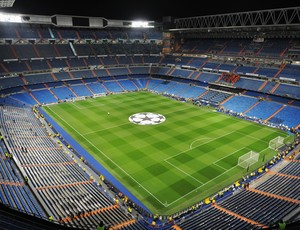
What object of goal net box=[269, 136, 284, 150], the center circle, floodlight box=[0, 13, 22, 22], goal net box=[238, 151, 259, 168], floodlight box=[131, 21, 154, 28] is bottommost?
goal net box=[238, 151, 259, 168]

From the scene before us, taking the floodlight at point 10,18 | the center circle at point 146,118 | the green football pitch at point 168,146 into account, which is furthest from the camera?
the floodlight at point 10,18

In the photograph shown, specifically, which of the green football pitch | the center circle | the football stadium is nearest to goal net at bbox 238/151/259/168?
the football stadium

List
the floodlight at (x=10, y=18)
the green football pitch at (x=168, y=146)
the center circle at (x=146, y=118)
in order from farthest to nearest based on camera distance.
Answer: the floodlight at (x=10, y=18)
the center circle at (x=146, y=118)
the green football pitch at (x=168, y=146)

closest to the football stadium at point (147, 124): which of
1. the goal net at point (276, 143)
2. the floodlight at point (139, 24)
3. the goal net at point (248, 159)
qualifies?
the goal net at point (248, 159)

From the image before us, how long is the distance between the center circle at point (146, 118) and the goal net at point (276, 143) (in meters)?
20.2

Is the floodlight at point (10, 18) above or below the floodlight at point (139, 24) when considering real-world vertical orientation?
below

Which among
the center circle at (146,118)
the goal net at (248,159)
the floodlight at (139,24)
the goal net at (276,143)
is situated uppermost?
the floodlight at (139,24)

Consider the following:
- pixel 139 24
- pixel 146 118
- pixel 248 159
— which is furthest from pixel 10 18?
pixel 248 159

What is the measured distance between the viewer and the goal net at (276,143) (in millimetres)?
38125

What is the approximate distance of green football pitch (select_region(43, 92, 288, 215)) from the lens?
92.7 feet

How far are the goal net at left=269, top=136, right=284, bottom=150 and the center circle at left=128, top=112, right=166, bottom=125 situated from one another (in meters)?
20.2

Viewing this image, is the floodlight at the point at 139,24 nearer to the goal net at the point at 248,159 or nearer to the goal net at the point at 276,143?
the goal net at the point at 276,143

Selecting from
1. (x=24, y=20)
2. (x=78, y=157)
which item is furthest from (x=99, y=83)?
(x=78, y=157)

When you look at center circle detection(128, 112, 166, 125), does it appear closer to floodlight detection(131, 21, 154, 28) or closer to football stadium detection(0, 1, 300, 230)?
football stadium detection(0, 1, 300, 230)
